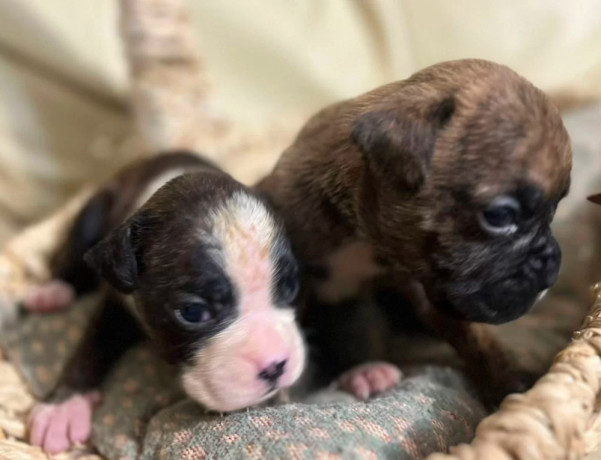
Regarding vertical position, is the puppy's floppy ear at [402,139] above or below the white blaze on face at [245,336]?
above

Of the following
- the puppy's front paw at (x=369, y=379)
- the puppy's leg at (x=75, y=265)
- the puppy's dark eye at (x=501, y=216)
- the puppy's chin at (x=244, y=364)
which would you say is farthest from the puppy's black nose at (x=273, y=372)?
the puppy's leg at (x=75, y=265)

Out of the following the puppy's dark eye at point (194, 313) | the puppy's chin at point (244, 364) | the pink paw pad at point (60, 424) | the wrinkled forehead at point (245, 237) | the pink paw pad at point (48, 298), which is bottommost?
the pink paw pad at point (60, 424)

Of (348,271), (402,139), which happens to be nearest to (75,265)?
(348,271)

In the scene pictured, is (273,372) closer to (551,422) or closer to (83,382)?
(551,422)

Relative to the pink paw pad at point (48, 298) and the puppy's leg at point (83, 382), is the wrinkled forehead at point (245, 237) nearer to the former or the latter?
the puppy's leg at point (83, 382)

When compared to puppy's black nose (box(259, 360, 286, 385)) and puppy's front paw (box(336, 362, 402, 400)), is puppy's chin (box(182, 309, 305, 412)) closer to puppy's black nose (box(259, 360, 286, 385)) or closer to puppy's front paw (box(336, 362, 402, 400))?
puppy's black nose (box(259, 360, 286, 385))

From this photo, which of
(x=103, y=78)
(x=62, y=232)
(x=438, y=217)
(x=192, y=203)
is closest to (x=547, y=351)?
(x=438, y=217)
